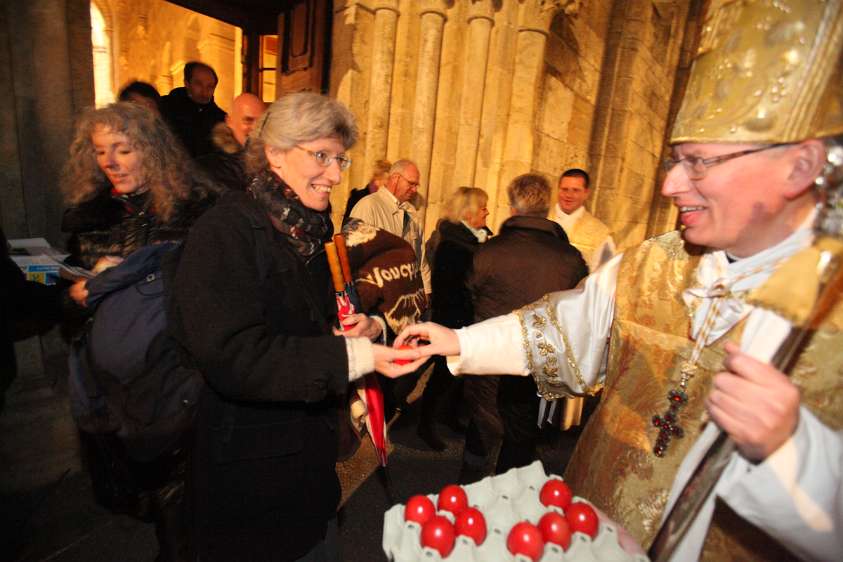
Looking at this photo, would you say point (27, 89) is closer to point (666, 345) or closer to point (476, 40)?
point (666, 345)

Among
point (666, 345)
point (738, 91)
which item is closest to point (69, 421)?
point (666, 345)

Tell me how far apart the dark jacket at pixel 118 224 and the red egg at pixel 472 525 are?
1.65 metres

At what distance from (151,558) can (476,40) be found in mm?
5817

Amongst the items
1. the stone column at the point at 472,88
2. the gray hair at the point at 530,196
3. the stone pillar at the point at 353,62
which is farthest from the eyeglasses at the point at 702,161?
the stone column at the point at 472,88

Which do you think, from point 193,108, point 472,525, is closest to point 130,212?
point 472,525

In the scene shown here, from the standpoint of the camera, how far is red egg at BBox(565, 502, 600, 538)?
1.01m

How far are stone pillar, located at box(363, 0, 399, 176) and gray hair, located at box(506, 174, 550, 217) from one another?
2.74m

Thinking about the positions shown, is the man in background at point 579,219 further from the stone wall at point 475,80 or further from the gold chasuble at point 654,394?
the gold chasuble at point 654,394

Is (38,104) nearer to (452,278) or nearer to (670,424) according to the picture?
(452,278)

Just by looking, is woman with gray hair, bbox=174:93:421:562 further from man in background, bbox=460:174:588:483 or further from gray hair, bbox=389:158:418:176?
gray hair, bbox=389:158:418:176

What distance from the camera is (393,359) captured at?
143 cm

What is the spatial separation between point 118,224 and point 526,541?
6.95 feet

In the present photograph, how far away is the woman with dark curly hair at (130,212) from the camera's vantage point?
1.87m

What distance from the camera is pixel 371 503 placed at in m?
2.89
